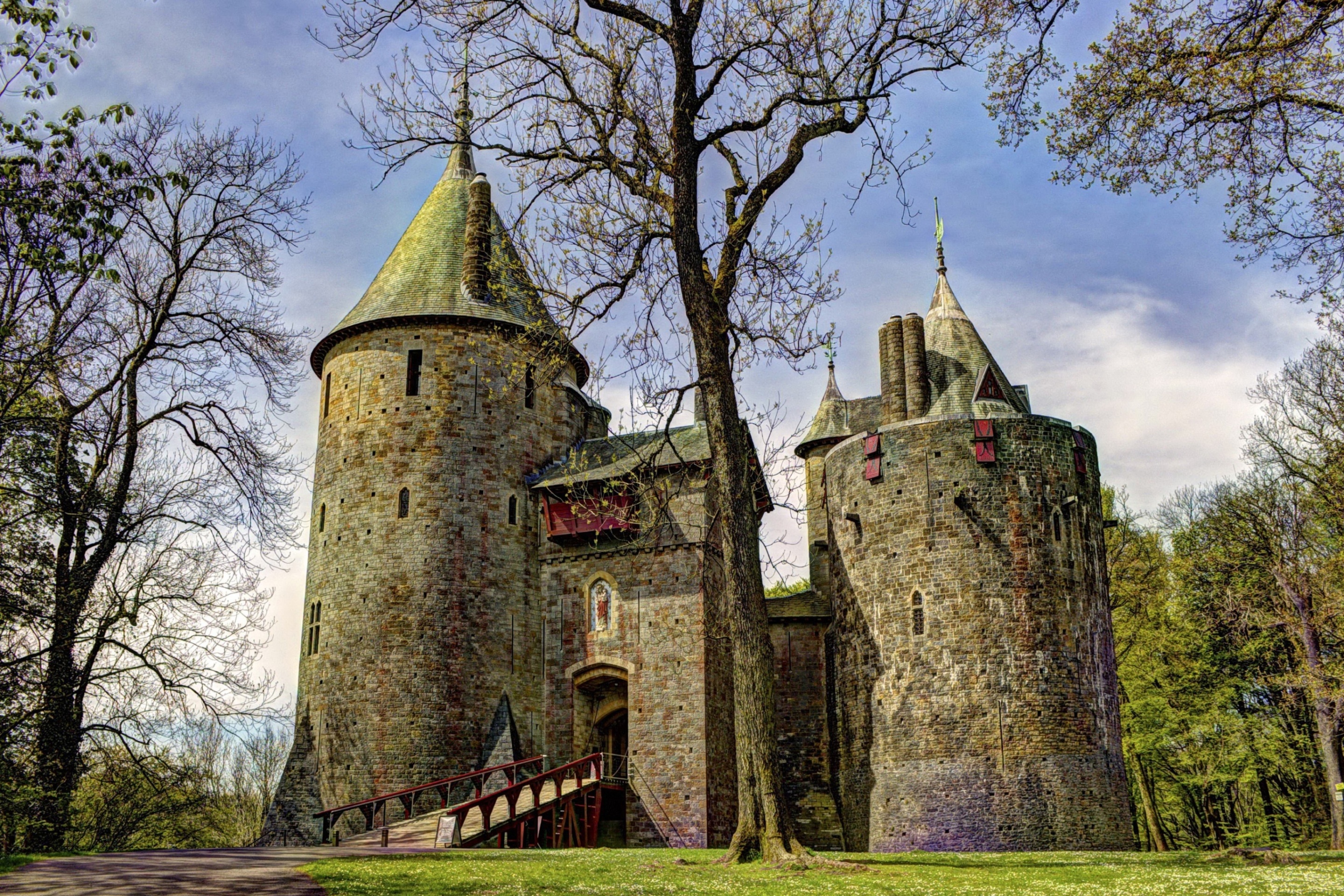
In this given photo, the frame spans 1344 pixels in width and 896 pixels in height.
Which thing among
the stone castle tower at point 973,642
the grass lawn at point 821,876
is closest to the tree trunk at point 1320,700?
the stone castle tower at point 973,642

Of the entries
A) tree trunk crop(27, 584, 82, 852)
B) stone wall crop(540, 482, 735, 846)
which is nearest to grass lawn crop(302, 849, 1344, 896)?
tree trunk crop(27, 584, 82, 852)

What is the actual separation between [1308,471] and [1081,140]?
21.6 m

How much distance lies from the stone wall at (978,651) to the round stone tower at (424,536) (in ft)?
27.3

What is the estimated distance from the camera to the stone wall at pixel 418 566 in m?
26.3

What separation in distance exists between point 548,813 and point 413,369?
12110 millimetres

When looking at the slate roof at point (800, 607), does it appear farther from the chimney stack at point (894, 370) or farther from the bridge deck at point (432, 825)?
the bridge deck at point (432, 825)

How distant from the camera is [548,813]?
23.0 m

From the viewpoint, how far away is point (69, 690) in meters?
17.9

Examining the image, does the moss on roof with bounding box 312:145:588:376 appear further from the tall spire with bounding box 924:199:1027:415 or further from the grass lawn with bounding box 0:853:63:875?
the grass lawn with bounding box 0:853:63:875

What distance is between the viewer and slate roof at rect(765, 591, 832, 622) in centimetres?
2991

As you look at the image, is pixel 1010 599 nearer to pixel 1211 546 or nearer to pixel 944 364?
pixel 944 364

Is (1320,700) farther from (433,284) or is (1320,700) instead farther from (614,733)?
(433,284)

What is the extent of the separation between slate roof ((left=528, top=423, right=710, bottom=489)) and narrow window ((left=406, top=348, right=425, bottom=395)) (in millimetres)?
3920

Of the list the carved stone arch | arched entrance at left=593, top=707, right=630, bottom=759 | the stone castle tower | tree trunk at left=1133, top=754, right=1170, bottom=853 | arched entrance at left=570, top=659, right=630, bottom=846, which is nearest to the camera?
the stone castle tower
